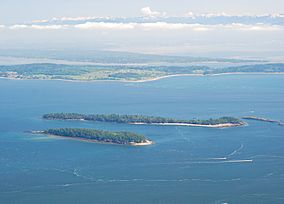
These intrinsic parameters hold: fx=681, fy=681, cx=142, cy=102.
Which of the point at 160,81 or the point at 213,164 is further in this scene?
the point at 160,81

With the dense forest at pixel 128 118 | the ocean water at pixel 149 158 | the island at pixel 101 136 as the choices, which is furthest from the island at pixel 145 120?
the island at pixel 101 136

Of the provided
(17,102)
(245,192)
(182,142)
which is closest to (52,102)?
(17,102)

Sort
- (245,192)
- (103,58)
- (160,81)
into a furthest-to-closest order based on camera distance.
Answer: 1. (103,58)
2. (160,81)
3. (245,192)

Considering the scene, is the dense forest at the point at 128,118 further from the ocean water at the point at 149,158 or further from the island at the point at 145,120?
the ocean water at the point at 149,158

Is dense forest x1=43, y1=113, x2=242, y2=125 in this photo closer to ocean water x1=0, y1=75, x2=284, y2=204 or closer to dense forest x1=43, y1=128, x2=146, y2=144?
ocean water x1=0, y1=75, x2=284, y2=204

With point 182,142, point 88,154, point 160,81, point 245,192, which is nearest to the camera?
point 245,192

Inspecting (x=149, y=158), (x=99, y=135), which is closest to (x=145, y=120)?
(x=99, y=135)

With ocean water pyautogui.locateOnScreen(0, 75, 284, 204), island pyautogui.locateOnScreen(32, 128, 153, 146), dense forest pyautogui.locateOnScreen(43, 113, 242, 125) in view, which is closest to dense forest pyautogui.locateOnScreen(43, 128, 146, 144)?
island pyautogui.locateOnScreen(32, 128, 153, 146)

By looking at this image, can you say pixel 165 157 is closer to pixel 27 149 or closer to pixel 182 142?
pixel 182 142
